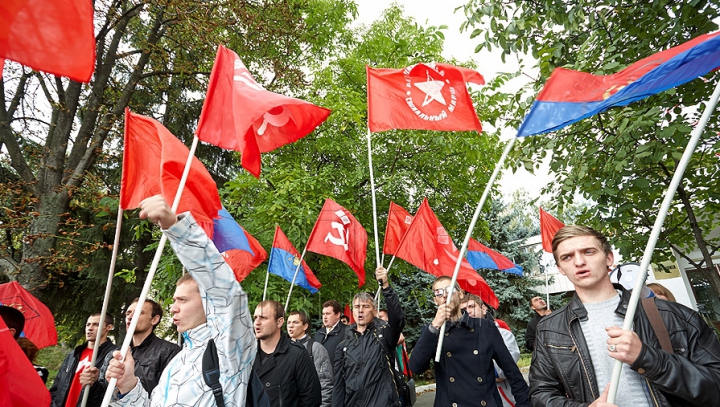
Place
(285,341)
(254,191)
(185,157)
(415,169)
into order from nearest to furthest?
(185,157)
(285,341)
(254,191)
(415,169)

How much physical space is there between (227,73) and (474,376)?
3219 mm

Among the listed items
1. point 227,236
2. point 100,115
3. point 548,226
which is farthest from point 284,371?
point 100,115

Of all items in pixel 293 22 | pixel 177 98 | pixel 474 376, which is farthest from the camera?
pixel 177 98

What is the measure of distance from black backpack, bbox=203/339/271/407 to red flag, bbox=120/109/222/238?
1.43 meters

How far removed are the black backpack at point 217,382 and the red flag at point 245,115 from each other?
135cm

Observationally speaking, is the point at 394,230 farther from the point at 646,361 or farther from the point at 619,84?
the point at 646,361

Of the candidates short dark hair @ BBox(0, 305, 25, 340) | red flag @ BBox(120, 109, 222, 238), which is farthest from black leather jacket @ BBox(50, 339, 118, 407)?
red flag @ BBox(120, 109, 222, 238)

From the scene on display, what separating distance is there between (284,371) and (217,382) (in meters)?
1.98

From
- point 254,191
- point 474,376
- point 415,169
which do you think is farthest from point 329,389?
point 415,169

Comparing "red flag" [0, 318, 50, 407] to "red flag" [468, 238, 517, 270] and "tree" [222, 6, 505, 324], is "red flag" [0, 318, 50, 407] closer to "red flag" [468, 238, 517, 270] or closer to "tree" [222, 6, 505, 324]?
"tree" [222, 6, 505, 324]

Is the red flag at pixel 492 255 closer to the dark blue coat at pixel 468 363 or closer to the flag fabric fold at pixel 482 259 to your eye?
the flag fabric fold at pixel 482 259

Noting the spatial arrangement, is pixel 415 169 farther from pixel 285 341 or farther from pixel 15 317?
pixel 15 317

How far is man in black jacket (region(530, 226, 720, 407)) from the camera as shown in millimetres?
1844

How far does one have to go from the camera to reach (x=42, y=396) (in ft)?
5.98
